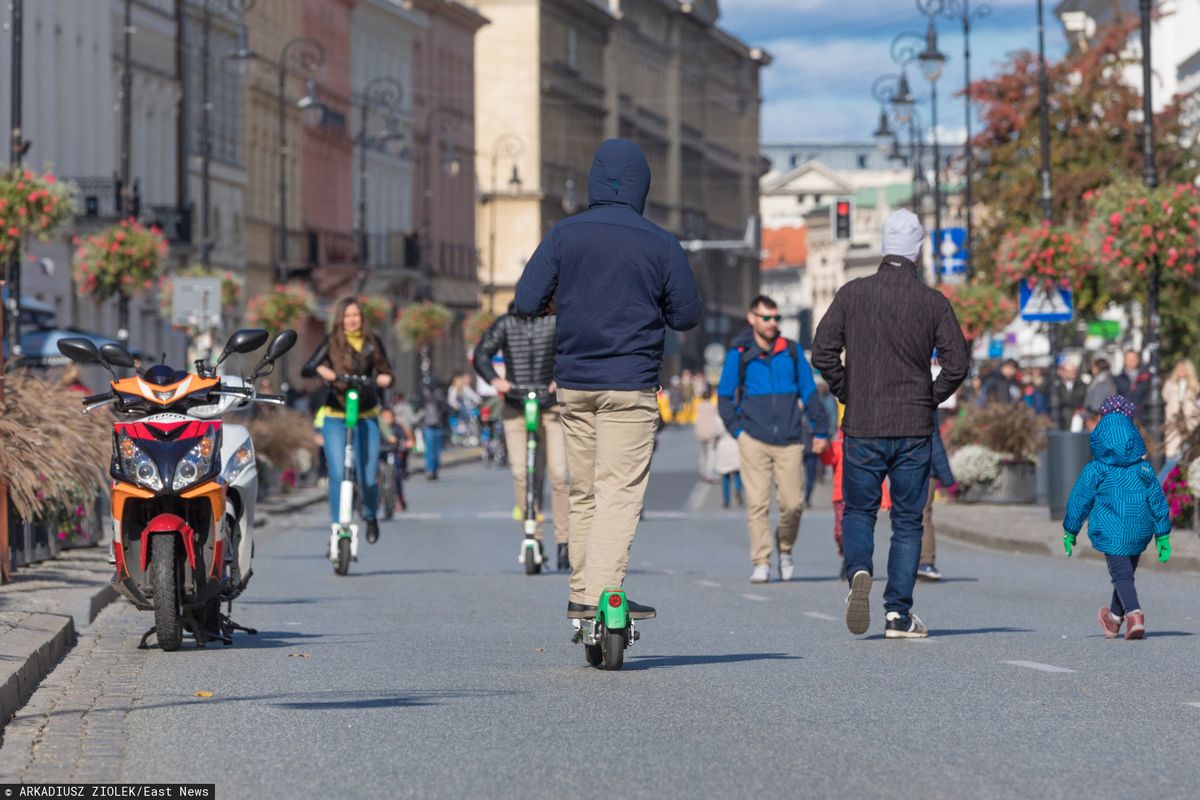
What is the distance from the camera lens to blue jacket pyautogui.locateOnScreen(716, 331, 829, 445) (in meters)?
19.2

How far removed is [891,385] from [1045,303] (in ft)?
72.2

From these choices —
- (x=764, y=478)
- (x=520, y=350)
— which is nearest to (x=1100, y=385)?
(x=764, y=478)

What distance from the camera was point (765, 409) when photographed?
1920 centimetres

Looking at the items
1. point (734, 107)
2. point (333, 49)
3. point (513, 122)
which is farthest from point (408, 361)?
point (734, 107)

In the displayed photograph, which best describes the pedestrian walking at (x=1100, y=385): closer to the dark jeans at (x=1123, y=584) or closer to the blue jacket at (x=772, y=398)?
the blue jacket at (x=772, y=398)

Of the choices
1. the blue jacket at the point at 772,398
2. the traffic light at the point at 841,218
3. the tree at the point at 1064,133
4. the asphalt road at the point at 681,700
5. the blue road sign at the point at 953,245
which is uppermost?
the tree at the point at 1064,133

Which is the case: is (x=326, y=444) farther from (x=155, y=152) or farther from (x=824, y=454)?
(x=155, y=152)

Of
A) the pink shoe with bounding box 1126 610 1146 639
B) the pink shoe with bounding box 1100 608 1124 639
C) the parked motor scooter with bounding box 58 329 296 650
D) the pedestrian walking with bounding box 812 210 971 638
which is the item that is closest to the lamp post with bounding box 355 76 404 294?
the pink shoe with bounding box 1100 608 1124 639

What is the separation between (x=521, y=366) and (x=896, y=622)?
6.40 m

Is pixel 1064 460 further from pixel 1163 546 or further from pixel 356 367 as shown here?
pixel 1163 546

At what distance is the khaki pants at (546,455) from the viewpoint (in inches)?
781

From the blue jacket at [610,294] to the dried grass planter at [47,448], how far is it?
5.19 meters

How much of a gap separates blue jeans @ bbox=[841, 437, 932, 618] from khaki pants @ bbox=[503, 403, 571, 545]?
6.32m

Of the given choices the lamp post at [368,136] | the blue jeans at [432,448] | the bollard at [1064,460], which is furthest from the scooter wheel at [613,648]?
the lamp post at [368,136]
